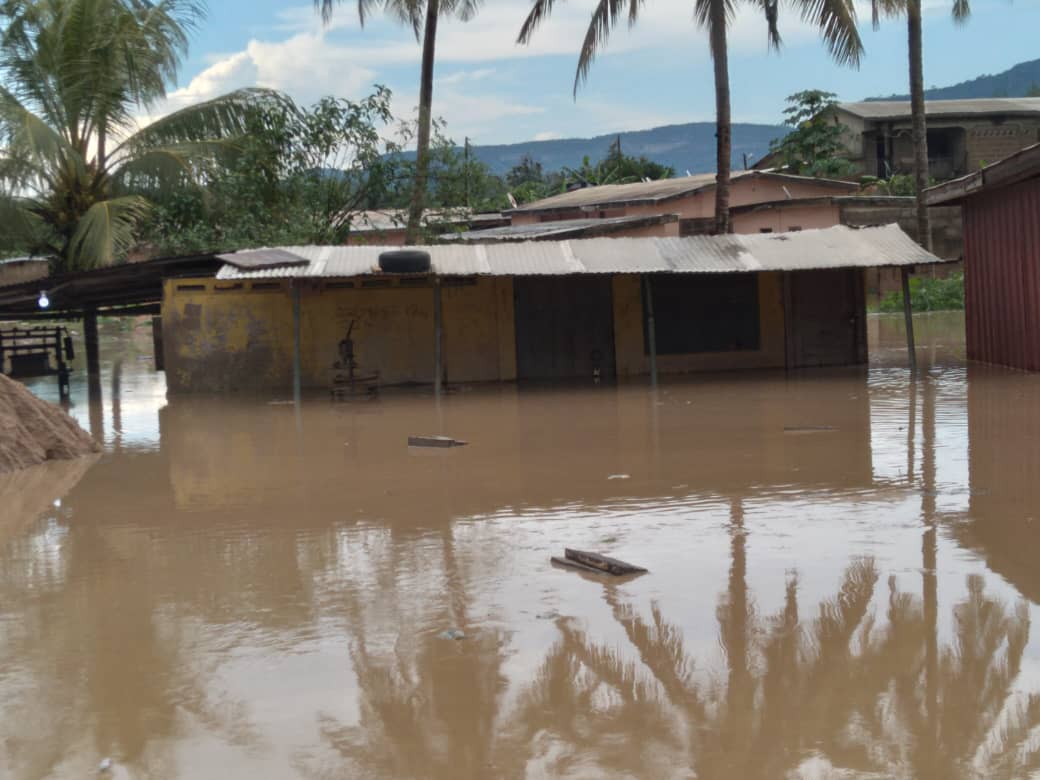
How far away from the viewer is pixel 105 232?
2009 cm

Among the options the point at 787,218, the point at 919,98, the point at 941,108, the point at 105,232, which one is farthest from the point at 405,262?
the point at 941,108

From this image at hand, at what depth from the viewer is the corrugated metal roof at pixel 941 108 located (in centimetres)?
4328

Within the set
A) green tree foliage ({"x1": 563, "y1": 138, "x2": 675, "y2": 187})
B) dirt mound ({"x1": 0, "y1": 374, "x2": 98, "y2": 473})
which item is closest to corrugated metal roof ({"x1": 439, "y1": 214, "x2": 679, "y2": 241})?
dirt mound ({"x1": 0, "y1": 374, "x2": 98, "y2": 473})

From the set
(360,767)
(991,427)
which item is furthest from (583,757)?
(991,427)

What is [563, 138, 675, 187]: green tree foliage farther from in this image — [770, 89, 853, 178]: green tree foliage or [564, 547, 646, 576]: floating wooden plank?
[564, 547, 646, 576]: floating wooden plank

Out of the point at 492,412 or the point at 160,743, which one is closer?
the point at 160,743

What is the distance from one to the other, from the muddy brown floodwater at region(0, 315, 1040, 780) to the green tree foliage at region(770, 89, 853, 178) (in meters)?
32.1

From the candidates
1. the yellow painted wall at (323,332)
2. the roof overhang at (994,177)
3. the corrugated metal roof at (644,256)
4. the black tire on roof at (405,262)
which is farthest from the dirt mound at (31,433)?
the roof overhang at (994,177)

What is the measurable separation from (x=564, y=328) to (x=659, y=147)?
157m

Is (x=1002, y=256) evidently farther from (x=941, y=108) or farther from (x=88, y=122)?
(x=941, y=108)

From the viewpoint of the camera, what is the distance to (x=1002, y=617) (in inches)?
207

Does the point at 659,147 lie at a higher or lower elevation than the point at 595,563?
higher

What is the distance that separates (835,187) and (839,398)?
75.3 ft

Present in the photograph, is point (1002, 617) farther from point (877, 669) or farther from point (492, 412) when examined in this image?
point (492, 412)
